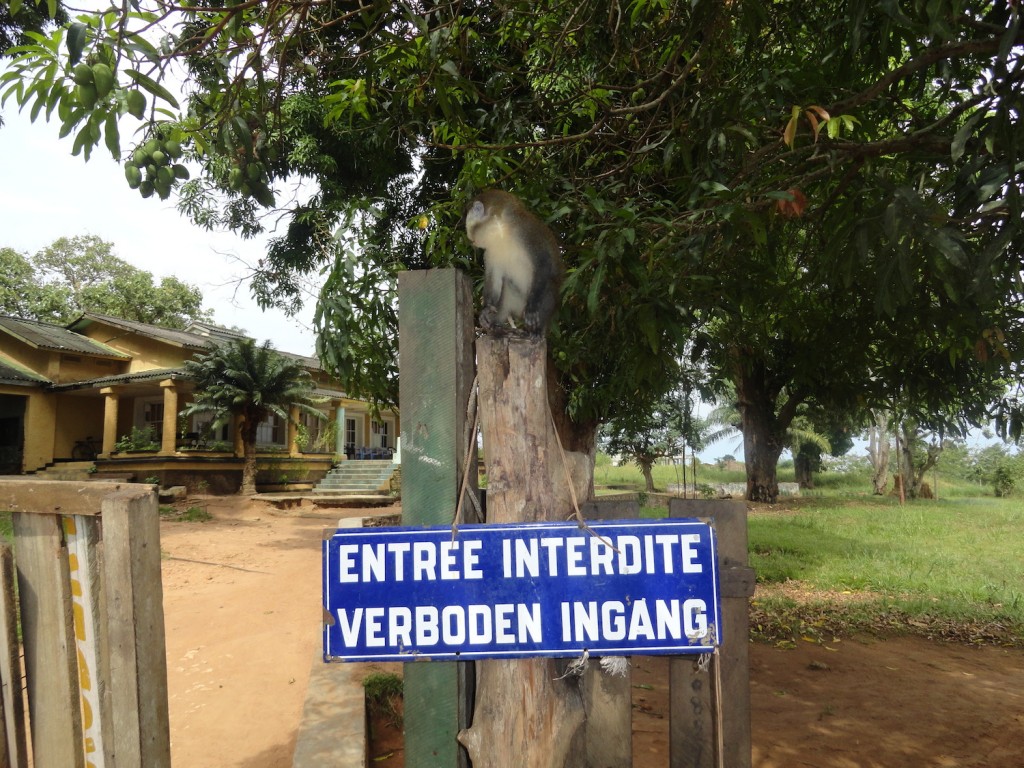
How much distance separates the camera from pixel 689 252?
2793mm

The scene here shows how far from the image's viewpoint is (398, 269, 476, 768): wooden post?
169 centimetres

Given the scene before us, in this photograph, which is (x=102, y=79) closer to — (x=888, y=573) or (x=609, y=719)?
(x=609, y=719)

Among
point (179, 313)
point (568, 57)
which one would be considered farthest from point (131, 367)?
point (568, 57)

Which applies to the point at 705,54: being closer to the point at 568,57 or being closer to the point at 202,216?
the point at 568,57

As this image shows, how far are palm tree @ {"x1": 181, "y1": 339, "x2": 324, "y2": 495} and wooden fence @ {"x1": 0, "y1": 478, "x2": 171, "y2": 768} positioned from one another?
49.6 ft

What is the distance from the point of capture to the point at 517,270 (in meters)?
1.84

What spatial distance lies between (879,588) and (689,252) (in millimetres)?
6965

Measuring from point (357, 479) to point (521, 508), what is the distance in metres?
19.0

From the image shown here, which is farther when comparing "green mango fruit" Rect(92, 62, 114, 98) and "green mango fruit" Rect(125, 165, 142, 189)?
"green mango fruit" Rect(125, 165, 142, 189)

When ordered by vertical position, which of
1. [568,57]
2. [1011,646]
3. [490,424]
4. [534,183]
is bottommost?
[1011,646]

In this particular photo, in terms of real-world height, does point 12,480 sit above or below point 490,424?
below

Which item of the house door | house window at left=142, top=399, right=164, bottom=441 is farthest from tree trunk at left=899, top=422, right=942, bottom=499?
the house door

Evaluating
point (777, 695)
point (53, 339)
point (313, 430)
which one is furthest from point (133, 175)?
point (313, 430)

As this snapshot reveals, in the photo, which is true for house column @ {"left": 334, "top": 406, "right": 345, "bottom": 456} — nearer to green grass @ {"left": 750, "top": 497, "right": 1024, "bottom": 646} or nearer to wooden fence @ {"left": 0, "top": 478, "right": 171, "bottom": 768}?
green grass @ {"left": 750, "top": 497, "right": 1024, "bottom": 646}
